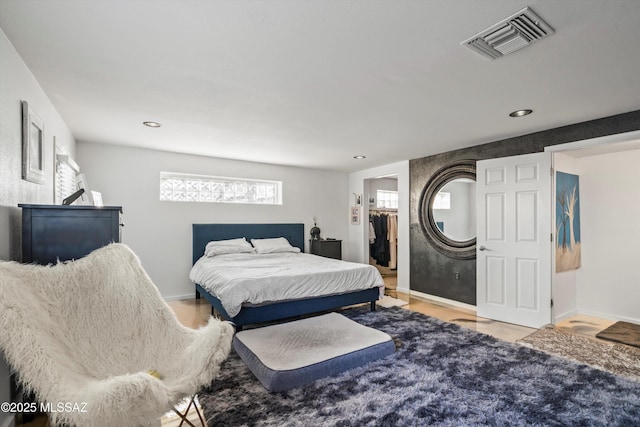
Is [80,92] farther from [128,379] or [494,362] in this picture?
[494,362]

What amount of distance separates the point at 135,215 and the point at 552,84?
17.0ft

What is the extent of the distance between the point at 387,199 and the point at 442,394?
215 inches

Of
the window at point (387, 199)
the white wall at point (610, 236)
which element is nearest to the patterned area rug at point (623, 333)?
the white wall at point (610, 236)

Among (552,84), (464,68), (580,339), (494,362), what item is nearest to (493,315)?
(580,339)

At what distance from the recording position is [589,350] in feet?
9.87

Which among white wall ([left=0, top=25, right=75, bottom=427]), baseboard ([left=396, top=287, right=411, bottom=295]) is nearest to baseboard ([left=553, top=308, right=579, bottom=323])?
baseboard ([left=396, top=287, right=411, bottom=295])

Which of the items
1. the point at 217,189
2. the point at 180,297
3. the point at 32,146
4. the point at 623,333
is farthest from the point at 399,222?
the point at 32,146

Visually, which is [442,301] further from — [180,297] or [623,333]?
[180,297]

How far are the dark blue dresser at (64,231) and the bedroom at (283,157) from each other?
0.12 meters

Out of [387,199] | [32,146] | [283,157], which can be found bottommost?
[387,199]

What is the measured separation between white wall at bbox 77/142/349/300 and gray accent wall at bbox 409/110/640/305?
2.57 metres

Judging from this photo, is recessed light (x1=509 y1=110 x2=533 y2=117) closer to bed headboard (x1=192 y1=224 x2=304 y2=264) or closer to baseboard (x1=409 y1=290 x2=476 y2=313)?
baseboard (x1=409 y1=290 x2=476 y2=313)

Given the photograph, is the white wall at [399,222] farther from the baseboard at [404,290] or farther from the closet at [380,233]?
the closet at [380,233]

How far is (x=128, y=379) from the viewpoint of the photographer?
1.24 metres
